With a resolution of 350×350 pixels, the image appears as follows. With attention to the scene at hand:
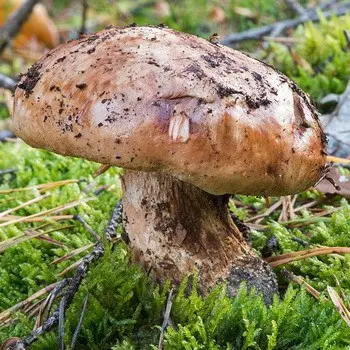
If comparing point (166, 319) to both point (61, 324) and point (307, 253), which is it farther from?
point (307, 253)

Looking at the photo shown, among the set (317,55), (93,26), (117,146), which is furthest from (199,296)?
(93,26)

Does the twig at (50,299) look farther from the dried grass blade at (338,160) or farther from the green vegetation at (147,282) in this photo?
the dried grass blade at (338,160)

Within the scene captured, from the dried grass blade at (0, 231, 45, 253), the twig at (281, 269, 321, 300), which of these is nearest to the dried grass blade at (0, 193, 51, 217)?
the dried grass blade at (0, 231, 45, 253)

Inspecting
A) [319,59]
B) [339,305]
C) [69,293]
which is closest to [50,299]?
→ [69,293]

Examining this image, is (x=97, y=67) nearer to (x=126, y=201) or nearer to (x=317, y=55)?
(x=126, y=201)

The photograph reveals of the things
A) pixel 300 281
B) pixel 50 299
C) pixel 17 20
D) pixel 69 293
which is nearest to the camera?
pixel 69 293

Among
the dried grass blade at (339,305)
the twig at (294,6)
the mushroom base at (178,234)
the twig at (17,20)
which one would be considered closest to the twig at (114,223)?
the mushroom base at (178,234)
